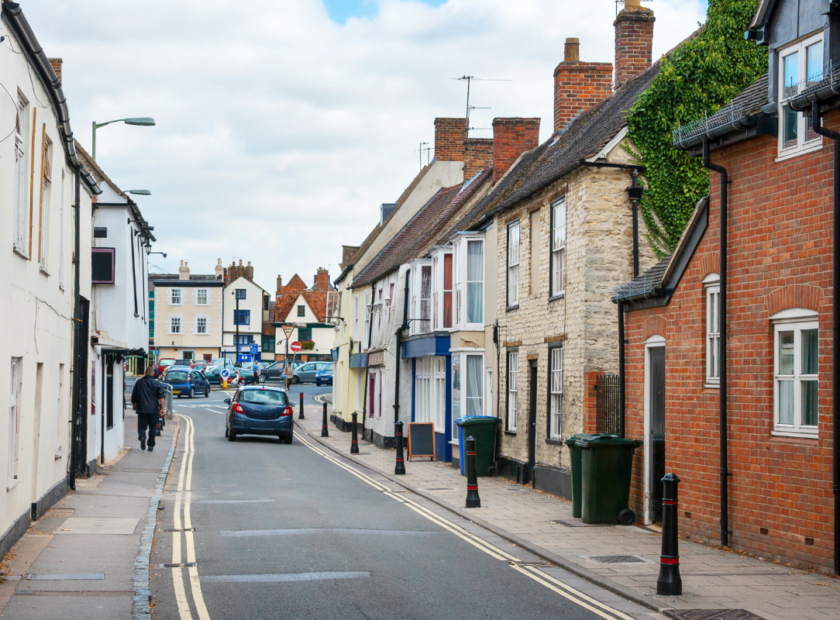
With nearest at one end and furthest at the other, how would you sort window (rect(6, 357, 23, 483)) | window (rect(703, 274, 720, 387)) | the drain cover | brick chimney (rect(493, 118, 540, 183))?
the drain cover
window (rect(6, 357, 23, 483))
window (rect(703, 274, 720, 387))
brick chimney (rect(493, 118, 540, 183))

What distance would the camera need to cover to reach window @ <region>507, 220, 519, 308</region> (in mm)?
20638

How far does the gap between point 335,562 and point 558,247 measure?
899cm

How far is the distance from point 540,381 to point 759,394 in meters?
7.63

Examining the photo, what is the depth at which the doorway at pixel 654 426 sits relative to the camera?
13727mm

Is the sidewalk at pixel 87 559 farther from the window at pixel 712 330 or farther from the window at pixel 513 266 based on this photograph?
the window at pixel 513 266

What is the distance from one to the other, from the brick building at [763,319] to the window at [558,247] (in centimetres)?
397

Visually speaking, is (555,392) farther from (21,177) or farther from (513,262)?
(21,177)

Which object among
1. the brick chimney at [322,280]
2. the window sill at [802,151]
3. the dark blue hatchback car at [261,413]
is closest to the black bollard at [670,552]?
the window sill at [802,151]

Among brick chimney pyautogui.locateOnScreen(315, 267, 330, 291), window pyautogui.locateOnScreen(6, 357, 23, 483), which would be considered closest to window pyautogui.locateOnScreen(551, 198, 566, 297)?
window pyautogui.locateOnScreen(6, 357, 23, 483)

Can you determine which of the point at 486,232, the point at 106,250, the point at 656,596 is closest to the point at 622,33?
the point at 486,232

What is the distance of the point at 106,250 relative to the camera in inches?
830

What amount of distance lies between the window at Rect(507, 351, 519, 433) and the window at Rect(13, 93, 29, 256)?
11443 millimetres

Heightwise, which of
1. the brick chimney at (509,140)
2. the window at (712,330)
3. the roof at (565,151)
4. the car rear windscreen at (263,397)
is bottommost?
the car rear windscreen at (263,397)

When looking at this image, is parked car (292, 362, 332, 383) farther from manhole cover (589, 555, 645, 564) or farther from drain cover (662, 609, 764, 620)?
drain cover (662, 609, 764, 620)
